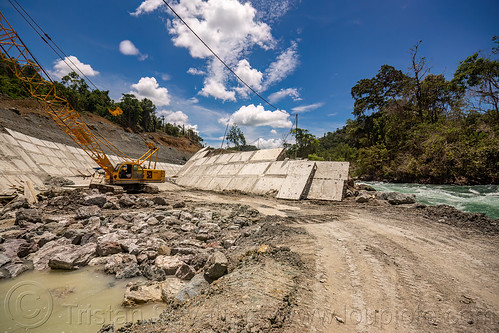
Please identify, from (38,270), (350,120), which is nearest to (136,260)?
(38,270)

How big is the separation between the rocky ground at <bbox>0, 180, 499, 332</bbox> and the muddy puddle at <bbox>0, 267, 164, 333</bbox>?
7.0 inches

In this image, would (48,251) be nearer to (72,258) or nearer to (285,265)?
(72,258)

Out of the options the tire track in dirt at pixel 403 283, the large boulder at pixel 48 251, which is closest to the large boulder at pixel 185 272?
the tire track in dirt at pixel 403 283

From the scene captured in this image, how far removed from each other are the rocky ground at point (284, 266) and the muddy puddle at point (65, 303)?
178 mm

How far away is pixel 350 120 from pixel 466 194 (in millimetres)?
26254

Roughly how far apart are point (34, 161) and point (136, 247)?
15.9 meters

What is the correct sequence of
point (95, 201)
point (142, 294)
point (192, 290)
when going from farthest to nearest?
point (95, 201)
point (142, 294)
point (192, 290)

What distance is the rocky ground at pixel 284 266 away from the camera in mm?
1989

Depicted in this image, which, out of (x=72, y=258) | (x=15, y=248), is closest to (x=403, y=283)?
(x=72, y=258)

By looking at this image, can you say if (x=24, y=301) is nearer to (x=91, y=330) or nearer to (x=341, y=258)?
(x=91, y=330)

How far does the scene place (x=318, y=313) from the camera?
202cm

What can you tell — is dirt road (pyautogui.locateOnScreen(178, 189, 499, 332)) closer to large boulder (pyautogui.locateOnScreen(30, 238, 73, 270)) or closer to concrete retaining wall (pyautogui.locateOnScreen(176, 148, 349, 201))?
large boulder (pyautogui.locateOnScreen(30, 238, 73, 270))

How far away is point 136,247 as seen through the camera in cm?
403

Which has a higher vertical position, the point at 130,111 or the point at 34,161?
the point at 130,111
